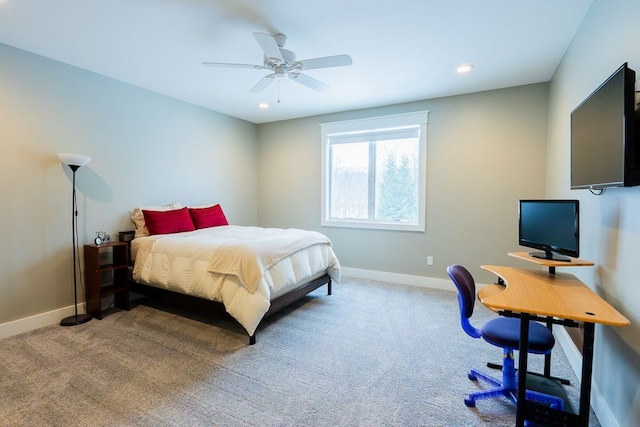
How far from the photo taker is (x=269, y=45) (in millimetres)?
2193

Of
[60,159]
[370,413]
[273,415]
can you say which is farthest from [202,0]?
[370,413]

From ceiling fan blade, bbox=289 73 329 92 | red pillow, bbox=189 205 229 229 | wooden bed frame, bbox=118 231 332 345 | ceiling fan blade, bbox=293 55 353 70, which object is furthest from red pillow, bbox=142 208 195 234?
ceiling fan blade, bbox=293 55 353 70

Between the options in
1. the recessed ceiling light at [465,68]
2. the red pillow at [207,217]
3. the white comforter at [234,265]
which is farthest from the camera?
the red pillow at [207,217]

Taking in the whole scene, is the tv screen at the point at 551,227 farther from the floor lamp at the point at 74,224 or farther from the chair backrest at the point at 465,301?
the floor lamp at the point at 74,224

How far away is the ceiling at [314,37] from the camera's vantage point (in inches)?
84.6

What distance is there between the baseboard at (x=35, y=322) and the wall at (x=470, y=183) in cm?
349

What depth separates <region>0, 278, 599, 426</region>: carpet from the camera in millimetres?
1728

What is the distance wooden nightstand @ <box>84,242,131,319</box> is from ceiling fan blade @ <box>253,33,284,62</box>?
2.55 m

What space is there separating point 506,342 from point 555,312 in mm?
441

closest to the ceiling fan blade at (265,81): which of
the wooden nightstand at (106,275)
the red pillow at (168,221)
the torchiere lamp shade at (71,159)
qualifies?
the torchiere lamp shade at (71,159)

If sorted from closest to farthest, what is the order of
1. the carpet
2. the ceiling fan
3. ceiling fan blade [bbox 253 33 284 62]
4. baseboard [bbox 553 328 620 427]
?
baseboard [bbox 553 328 620 427], the carpet, ceiling fan blade [bbox 253 33 284 62], the ceiling fan

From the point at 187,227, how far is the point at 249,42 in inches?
94.1

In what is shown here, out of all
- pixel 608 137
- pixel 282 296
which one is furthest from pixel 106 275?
pixel 608 137

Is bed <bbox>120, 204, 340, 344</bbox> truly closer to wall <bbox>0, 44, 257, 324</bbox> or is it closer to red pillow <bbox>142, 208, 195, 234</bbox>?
red pillow <bbox>142, 208, 195, 234</bbox>
